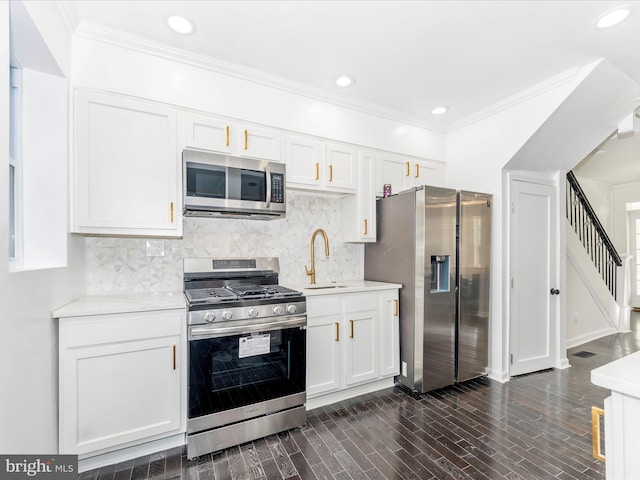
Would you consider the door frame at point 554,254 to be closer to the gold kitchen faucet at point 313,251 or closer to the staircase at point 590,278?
the staircase at point 590,278

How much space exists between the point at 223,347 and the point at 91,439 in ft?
2.79

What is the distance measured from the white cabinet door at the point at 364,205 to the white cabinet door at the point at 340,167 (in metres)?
0.07

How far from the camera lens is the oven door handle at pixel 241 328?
6.45 ft

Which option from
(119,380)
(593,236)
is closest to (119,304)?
(119,380)

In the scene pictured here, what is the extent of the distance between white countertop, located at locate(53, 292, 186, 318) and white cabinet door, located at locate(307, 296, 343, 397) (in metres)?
1.02

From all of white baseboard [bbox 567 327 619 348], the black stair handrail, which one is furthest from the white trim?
white baseboard [bbox 567 327 619 348]

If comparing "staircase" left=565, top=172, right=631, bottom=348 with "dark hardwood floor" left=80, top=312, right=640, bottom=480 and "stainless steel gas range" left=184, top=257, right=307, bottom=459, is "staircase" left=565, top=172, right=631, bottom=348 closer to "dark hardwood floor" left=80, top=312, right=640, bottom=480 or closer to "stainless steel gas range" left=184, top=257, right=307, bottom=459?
"dark hardwood floor" left=80, top=312, right=640, bottom=480

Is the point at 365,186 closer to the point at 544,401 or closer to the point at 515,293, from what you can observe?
the point at 515,293

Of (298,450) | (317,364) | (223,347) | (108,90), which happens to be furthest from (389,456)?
(108,90)

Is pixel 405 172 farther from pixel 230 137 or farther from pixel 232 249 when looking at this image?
pixel 232 249

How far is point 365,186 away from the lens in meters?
3.15

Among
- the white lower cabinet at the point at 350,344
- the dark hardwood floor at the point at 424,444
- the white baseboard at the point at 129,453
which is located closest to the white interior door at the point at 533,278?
the dark hardwood floor at the point at 424,444

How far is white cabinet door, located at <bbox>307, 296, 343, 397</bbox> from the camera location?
2539 mm

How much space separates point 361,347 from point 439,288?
0.91m
